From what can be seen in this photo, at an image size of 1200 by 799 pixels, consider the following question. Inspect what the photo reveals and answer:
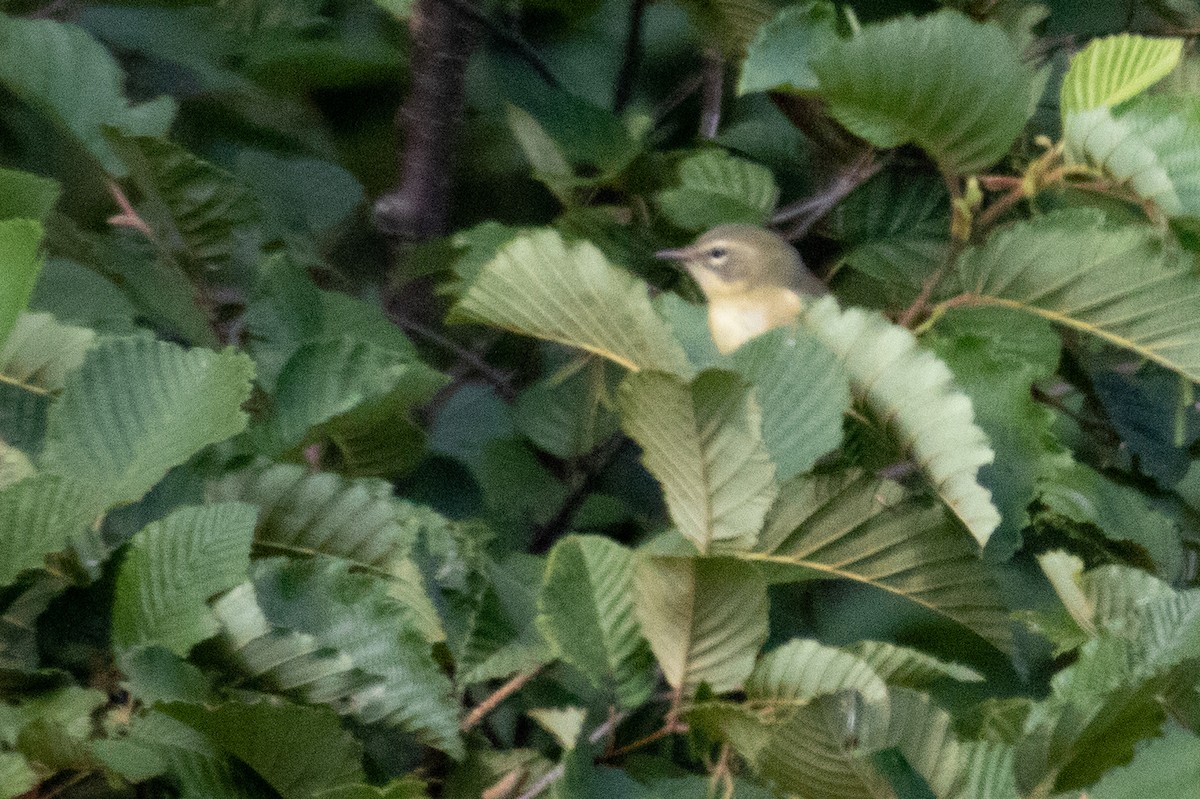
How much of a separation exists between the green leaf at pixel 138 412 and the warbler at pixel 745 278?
2.04ft

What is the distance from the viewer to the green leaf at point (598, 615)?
82 cm

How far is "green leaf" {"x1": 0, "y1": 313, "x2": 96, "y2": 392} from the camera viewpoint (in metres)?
0.93

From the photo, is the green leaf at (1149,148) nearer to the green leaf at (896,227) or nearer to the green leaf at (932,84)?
the green leaf at (932,84)

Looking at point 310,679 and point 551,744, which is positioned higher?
point 310,679

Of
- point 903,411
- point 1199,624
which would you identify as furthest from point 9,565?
point 1199,624

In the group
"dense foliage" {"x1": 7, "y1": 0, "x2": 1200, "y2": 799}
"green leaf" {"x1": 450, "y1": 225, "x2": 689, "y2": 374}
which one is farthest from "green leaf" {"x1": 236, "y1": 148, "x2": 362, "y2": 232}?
"green leaf" {"x1": 450, "y1": 225, "x2": 689, "y2": 374}

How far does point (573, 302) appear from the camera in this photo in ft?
2.98

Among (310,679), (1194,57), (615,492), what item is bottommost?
(615,492)

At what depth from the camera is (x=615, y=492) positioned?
136 centimetres

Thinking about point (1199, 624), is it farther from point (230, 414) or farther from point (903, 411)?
point (230, 414)

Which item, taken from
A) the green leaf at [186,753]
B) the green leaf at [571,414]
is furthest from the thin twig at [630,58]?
the green leaf at [186,753]

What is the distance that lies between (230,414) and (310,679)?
0.53ft

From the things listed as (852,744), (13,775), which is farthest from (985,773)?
(13,775)

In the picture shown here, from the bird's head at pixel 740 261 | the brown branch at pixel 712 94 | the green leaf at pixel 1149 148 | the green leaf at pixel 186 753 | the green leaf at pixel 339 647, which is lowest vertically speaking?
the bird's head at pixel 740 261
